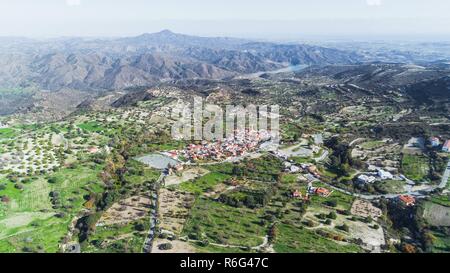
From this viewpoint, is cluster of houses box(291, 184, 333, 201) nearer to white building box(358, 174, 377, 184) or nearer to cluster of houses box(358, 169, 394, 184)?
white building box(358, 174, 377, 184)

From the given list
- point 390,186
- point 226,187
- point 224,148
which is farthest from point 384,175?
point 224,148

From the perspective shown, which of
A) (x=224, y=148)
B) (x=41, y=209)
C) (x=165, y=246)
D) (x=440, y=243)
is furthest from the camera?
(x=224, y=148)

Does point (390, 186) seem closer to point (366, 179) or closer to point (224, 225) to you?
point (366, 179)
